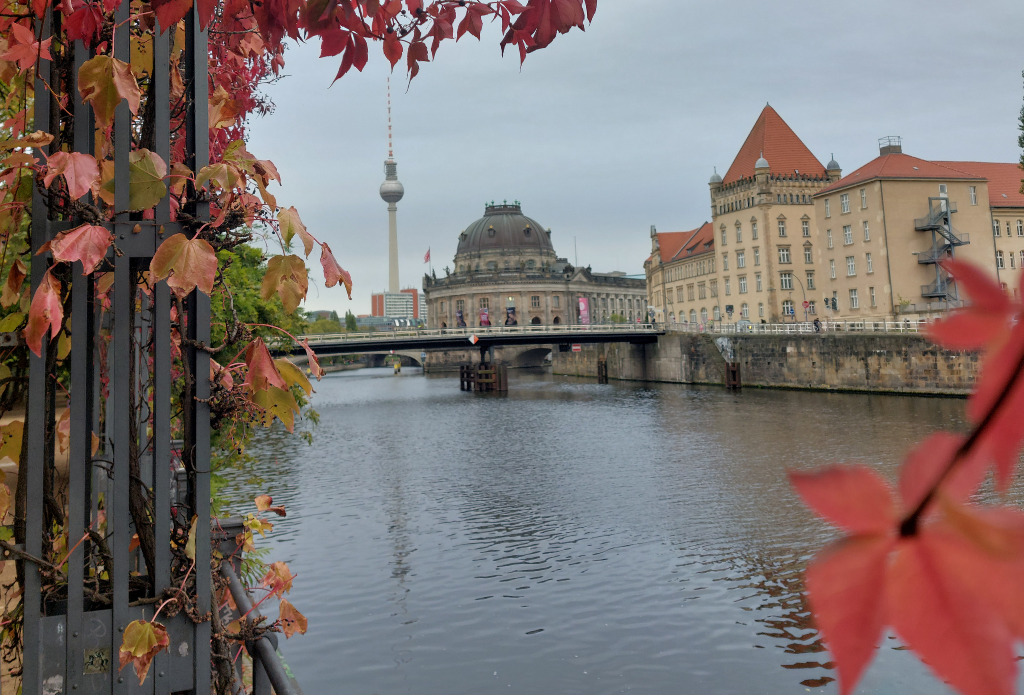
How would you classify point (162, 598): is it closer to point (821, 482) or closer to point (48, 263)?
point (48, 263)

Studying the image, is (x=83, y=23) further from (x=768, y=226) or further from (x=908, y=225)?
(x=768, y=226)

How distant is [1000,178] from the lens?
47.8m

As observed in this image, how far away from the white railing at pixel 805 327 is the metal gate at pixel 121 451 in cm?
2874

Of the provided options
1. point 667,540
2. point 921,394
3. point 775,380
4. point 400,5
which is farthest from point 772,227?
point 400,5

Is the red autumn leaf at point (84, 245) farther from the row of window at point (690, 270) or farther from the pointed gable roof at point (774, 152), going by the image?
the row of window at point (690, 270)

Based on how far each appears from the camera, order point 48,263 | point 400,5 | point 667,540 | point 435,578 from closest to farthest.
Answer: point 400,5 → point 48,263 → point 435,578 → point 667,540

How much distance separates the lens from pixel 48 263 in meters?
2.27

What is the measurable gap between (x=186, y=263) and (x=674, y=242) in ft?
243

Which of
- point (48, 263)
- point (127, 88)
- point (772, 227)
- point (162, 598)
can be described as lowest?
point (162, 598)

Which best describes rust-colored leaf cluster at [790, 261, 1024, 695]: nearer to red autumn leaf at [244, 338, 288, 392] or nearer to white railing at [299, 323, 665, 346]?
red autumn leaf at [244, 338, 288, 392]

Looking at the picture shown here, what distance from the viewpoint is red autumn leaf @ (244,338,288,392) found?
2.14 meters

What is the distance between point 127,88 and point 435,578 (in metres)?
9.36

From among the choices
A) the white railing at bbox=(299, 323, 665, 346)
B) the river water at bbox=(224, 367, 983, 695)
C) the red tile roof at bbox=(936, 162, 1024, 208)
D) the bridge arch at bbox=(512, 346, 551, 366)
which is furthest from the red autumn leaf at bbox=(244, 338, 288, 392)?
the bridge arch at bbox=(512, 346, 551, 366)

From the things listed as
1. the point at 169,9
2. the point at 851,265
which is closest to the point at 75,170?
the point at 169,9
